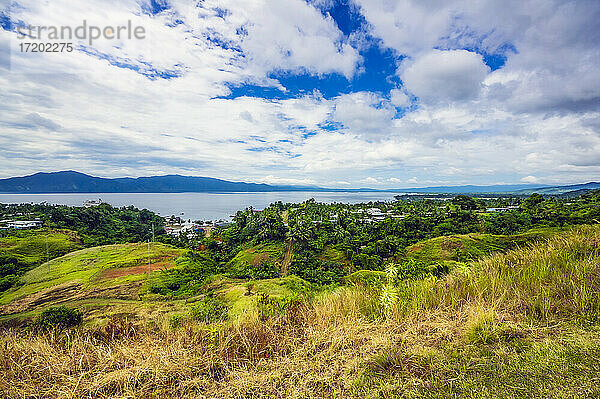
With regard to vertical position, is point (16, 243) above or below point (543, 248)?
below

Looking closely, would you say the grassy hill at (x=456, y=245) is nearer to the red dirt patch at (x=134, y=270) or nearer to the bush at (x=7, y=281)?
the red dirt patch at (x=134, y=270)

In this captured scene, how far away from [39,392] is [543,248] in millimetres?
7259

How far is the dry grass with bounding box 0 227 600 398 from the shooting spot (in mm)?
2139

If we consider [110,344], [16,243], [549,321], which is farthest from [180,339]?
[16,243]

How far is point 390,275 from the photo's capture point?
3.99 m

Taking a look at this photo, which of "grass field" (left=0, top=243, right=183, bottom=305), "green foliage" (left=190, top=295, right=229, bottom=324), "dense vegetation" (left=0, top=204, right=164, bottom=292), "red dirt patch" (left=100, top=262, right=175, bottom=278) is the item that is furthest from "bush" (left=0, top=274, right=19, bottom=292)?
"green foliage" (left=190, top=295, right=229, bottom=324)

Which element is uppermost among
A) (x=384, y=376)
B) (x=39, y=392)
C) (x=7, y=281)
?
(x=384, y=376)

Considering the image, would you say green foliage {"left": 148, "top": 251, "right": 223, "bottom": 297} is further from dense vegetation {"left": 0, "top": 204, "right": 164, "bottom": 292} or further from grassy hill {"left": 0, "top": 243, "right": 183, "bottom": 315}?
dense vegetation {"left": 0, "top": 204, "right": 164, "bottom": 292}

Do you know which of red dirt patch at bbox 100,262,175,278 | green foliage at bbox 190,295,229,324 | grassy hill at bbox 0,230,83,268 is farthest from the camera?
grassy hill at bbox 0,230,83,268

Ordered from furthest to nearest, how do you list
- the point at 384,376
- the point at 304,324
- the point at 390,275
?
the point at 390,275 < the point at 304,324 < the point at 384,376

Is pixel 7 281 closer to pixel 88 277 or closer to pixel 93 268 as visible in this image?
pixel 93 268

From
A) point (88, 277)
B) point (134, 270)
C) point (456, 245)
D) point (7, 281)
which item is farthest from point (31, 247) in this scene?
point (456, 245)

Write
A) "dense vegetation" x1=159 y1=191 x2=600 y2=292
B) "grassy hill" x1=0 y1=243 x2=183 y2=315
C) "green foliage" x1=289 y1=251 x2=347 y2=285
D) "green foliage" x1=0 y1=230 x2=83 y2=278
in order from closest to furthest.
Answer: "grassy hill" x1=0 y1=243 x2=183 y2=315
"green foliage" x1=289 y1=251 x2=347 y2=285
"dense vegetation" x1=159 y1=191 x2=600 y2=292
"green foliage" x1=0 y1=230 x2=83 y2=278

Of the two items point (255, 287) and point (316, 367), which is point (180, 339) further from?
point (255, 287)
